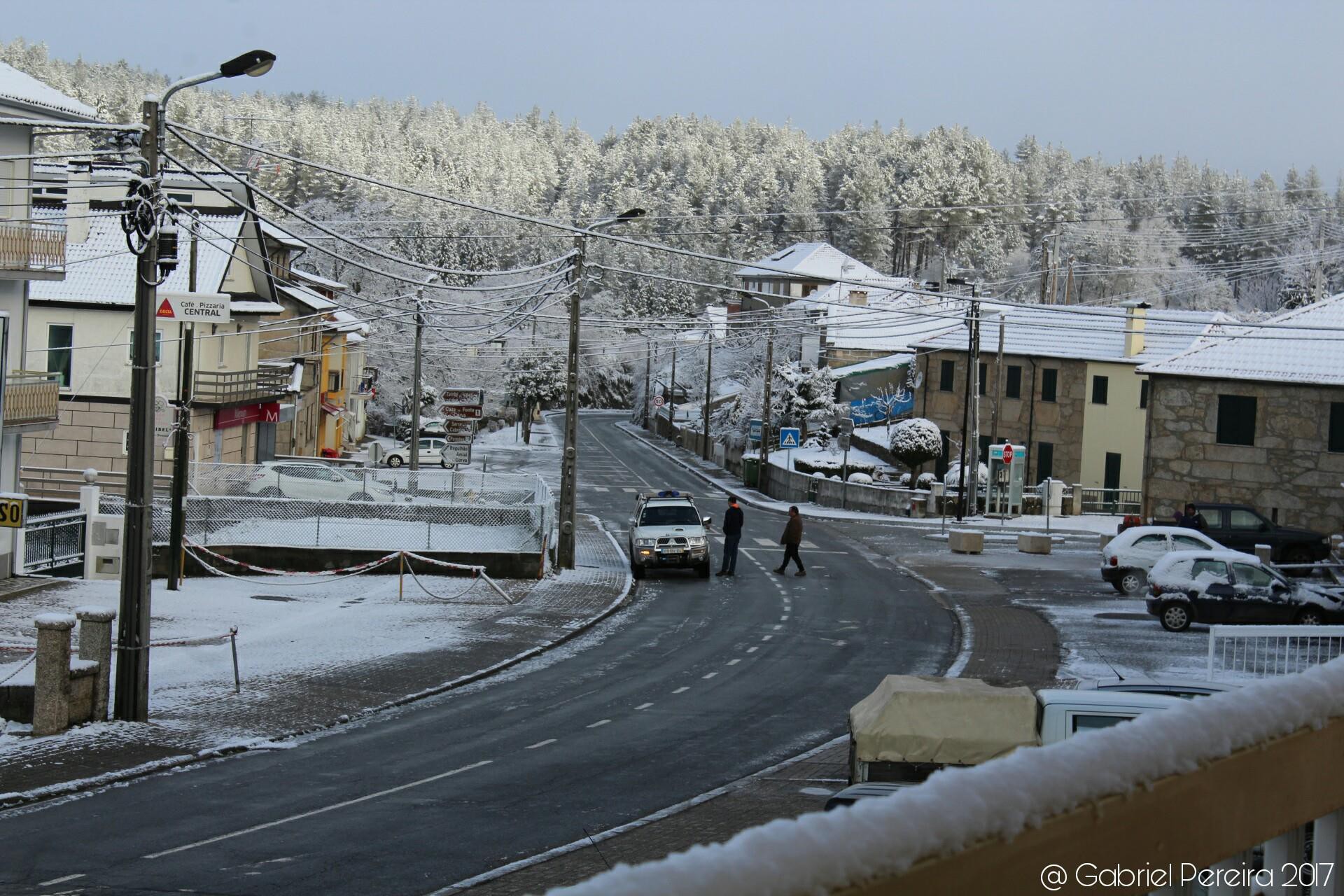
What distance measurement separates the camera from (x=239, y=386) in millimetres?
47844

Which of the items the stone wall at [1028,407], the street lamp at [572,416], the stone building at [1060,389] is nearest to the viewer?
the street lamp at [572,416]

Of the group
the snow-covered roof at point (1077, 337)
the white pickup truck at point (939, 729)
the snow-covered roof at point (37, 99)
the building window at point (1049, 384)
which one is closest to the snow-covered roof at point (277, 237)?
the snow-covered roof at point (37, 99)

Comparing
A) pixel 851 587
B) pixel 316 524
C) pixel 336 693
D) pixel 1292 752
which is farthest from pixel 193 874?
pixel 851 587

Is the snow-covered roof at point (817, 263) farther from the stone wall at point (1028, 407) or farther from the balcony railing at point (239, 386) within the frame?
the balcony railing at point (239, 386)

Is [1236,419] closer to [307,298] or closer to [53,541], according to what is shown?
[53,541]

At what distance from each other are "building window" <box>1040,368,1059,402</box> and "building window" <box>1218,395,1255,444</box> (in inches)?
545

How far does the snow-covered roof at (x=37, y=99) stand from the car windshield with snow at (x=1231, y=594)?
23538 mm

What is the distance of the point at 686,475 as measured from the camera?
235ft

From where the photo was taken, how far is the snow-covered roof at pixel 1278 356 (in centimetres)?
4275

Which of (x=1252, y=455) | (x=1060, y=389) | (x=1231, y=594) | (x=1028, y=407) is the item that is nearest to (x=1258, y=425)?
(x=1252, y=455)

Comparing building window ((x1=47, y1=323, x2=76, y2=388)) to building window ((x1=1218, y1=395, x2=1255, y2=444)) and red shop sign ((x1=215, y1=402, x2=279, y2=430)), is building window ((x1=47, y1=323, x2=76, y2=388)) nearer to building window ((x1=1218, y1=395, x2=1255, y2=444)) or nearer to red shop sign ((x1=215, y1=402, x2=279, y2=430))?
red shop sign ((x1=215, y1=402, x2=279, y2=430))

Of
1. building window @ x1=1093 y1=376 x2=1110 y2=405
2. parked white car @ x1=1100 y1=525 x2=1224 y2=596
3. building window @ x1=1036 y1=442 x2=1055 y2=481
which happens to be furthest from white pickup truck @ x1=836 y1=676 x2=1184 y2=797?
building window @ x1=1036 y1=442 x2=1055 y2=481

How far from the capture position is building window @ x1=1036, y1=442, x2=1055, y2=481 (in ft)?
190

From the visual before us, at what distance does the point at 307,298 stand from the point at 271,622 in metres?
35.1
